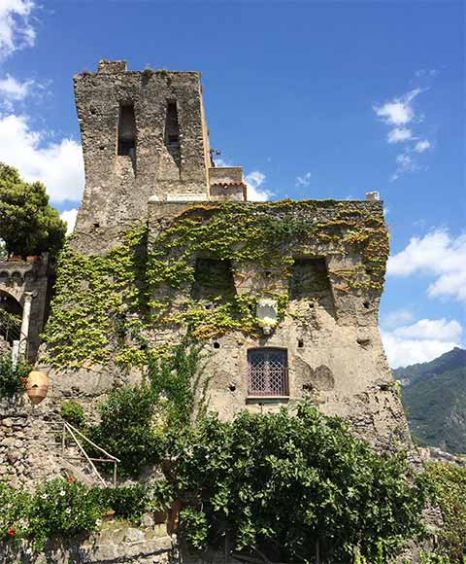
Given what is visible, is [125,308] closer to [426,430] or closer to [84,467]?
[84,467]

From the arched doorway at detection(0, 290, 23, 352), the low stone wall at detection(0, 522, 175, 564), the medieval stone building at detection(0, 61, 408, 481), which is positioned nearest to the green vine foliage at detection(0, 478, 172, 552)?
the low stone wall at detection(0, 522, 175, 564)

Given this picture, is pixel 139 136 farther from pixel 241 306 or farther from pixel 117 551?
pixel 117 551

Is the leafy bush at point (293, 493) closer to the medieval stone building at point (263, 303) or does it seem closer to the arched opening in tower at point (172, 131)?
the medieval stone building at point (263, 303)

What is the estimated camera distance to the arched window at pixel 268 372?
16.0m

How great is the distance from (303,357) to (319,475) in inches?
195

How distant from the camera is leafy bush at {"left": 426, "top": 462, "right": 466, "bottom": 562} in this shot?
1947cm

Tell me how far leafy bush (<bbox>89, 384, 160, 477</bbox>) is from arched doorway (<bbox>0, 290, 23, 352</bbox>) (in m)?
5.96

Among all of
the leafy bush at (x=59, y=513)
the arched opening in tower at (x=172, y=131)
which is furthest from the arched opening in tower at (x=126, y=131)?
the leafy bush at (x=59, y=513)

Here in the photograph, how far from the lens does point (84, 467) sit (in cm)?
1303

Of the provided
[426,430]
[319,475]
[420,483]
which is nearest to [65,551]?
[319,475]

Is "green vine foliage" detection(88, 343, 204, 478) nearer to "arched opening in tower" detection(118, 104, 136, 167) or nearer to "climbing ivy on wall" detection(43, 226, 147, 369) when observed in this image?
"climbing ivy on wall" detection(43, 226, 147, 369)

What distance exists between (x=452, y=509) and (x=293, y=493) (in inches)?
535

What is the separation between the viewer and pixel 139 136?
67.4ft

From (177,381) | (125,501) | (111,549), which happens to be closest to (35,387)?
(125,501)
